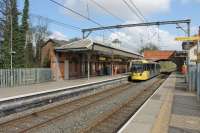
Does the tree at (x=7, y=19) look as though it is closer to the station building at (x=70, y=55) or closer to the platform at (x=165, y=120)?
the station building at (x=70, y=55)

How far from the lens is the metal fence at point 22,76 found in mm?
23969

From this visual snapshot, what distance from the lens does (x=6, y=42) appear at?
36250mm

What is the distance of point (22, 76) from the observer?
26344 millimetres

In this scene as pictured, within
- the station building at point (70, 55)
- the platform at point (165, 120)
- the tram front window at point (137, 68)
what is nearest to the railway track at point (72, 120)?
the platform at point (165, 120)

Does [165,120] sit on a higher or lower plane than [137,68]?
lower

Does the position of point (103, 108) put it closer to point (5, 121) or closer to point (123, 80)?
point (5, 121)

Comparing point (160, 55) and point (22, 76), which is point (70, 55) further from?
point (160, 55)

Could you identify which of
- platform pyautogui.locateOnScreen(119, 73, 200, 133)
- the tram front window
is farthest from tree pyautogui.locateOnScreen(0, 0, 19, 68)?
platform pyautogui.locateOnScreen(119, 73, 200, 133)

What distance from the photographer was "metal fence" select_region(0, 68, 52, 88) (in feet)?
78.6

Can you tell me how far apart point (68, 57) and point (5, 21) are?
880 centimetres

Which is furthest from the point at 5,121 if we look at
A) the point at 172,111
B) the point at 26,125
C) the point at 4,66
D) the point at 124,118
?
the point at 4,66

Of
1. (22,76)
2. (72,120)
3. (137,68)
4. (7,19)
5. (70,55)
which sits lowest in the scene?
(72,120)

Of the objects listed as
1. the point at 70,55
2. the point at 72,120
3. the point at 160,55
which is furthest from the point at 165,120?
the point at 160,55

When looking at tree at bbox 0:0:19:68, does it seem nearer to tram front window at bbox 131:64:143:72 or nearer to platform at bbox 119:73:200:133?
tram front window at bbox 131:64:143:72
